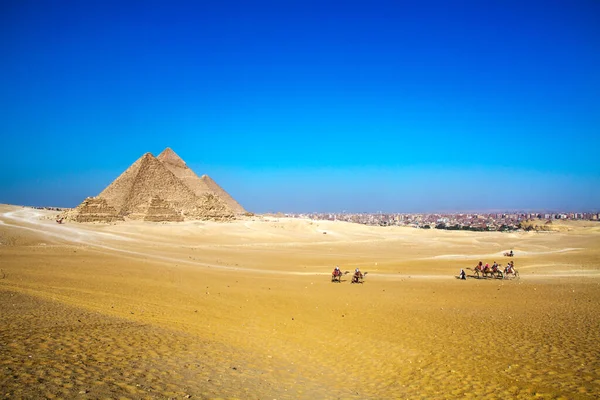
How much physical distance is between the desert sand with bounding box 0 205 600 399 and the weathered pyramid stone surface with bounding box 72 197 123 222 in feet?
112

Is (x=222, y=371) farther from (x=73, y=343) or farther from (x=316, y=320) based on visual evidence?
(x=316, y=320)

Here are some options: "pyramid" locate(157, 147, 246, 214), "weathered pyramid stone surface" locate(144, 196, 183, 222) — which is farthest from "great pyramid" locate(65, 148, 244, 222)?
"pyramid" locate(157, 147, 246, 214)

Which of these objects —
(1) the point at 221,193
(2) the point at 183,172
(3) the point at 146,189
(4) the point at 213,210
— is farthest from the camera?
(1) the point at 221,193

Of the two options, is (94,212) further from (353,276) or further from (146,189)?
(353,276)

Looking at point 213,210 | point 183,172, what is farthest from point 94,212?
point 183,172

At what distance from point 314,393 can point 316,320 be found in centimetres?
543

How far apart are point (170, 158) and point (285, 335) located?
104 metres

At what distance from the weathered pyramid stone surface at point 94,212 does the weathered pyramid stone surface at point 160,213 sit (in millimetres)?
4743

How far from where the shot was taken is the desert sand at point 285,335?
6102 millimetres

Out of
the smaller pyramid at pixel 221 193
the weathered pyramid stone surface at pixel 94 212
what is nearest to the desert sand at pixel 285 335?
the weathered pyramid stone surface at pixel 94 212

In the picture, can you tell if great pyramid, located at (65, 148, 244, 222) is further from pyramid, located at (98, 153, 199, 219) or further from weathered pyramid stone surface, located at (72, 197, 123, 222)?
weathered pyramid stone surface, located at (72, 197, 123, 222)

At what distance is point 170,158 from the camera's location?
352 ft

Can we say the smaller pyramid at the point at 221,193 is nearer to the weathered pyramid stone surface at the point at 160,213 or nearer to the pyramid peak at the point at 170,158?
the pyramid peak at the point at 170,158

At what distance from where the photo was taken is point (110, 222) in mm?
55250
